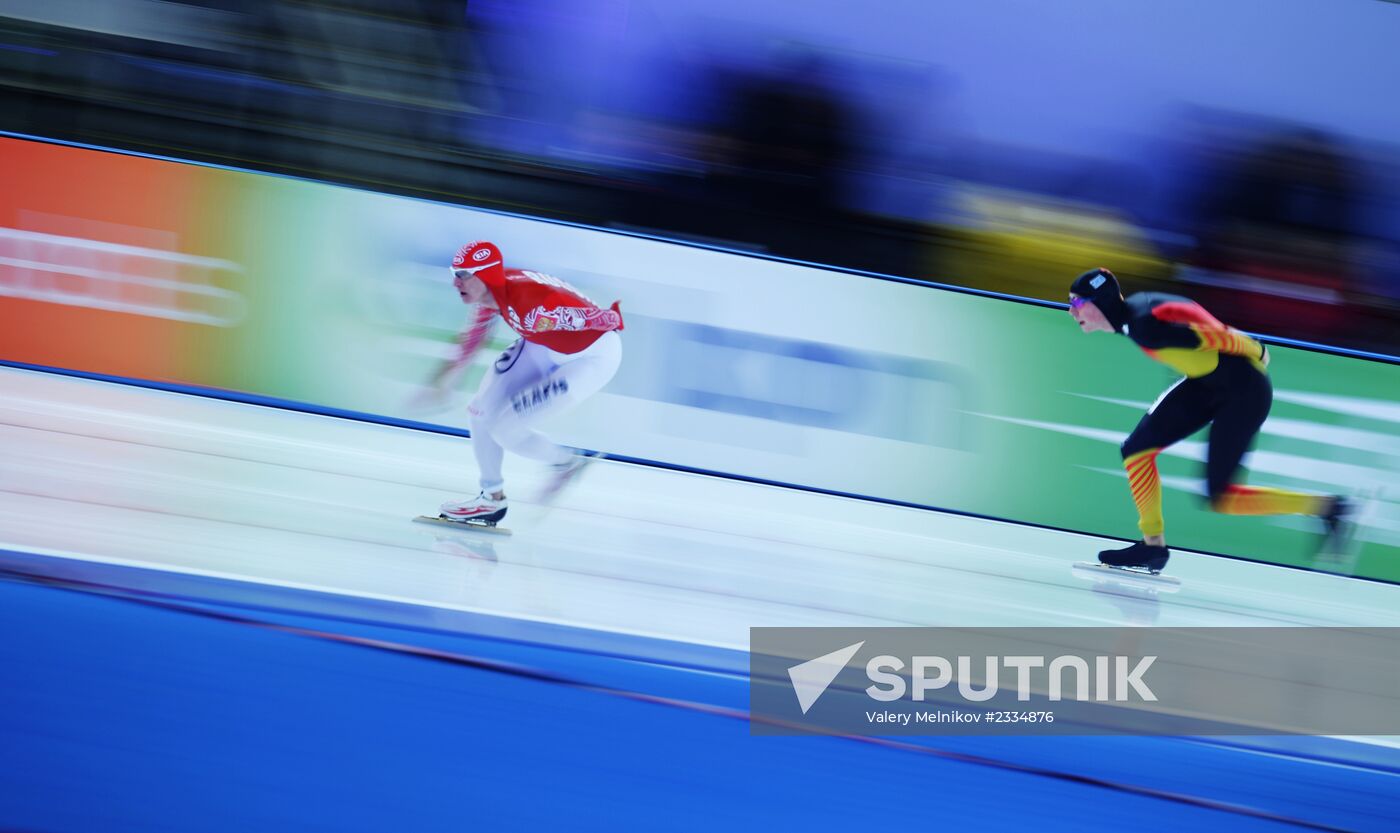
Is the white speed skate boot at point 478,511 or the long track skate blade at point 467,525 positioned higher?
the white speed skate boot at point 478,511

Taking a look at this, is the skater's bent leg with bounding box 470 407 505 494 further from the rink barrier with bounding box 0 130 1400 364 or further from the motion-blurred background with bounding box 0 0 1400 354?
the motion-blurred background with bounding box 0 0 1400 354

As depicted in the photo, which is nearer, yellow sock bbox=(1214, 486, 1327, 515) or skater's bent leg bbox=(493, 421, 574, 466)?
skater's bent leg bbox=(493, 421, 574, 466)

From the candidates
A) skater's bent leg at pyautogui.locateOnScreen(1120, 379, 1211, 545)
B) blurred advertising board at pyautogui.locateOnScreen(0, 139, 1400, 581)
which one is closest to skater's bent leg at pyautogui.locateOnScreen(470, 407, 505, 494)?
blurred advertising board at pyautogui.locateOnScreen(0, 139, 1400, 581)

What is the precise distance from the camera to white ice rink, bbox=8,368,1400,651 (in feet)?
9.25

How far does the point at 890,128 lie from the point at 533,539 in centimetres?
313

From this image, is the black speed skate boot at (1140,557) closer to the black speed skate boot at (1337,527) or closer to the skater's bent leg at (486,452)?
the black speed skate boot at (1337,527)

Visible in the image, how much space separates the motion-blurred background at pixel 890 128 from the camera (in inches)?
205

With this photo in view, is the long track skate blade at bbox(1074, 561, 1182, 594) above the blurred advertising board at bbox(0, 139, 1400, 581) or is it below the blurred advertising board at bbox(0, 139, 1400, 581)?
below

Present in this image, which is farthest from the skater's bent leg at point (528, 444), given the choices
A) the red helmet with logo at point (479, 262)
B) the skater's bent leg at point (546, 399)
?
the red helmet with logo at point (479, 262)

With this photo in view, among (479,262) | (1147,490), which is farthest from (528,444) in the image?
(1147,490)

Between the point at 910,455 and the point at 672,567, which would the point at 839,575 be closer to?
the point at 672,567

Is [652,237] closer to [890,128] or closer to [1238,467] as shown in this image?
[890,128]

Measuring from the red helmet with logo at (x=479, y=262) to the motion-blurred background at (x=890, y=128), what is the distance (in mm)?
1907

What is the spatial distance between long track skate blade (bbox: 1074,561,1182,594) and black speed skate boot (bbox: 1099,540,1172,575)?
22 millimetres
